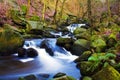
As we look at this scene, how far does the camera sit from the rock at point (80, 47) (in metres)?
12.3

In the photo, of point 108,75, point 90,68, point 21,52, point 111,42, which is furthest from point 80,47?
point 108,75

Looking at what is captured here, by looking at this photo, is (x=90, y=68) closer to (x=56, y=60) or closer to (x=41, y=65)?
(x=41, y=65)

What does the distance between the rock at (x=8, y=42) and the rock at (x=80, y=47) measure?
2778 mm

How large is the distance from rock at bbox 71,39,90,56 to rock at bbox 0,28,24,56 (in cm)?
278

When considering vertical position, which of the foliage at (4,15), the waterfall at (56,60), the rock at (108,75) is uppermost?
the foliage at (4,15)

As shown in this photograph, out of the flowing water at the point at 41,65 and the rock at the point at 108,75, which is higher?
the rock at the point at 108,75

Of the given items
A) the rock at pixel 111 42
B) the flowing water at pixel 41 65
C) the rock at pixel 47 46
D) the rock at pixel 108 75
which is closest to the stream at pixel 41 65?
the flowing water at pixel 41 65

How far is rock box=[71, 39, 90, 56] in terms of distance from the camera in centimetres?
1233

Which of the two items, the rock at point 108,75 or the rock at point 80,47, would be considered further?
the rock at point 80,47

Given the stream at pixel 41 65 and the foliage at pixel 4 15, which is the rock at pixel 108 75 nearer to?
the stream at pixel 41 65

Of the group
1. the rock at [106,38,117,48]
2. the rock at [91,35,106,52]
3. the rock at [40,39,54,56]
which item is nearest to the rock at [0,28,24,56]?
the rock at [40,39,54,56]

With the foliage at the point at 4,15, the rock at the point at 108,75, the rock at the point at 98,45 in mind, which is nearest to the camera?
the rock at the point at 108,75

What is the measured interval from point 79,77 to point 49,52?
4064 millimetres

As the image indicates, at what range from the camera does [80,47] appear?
12484mm
